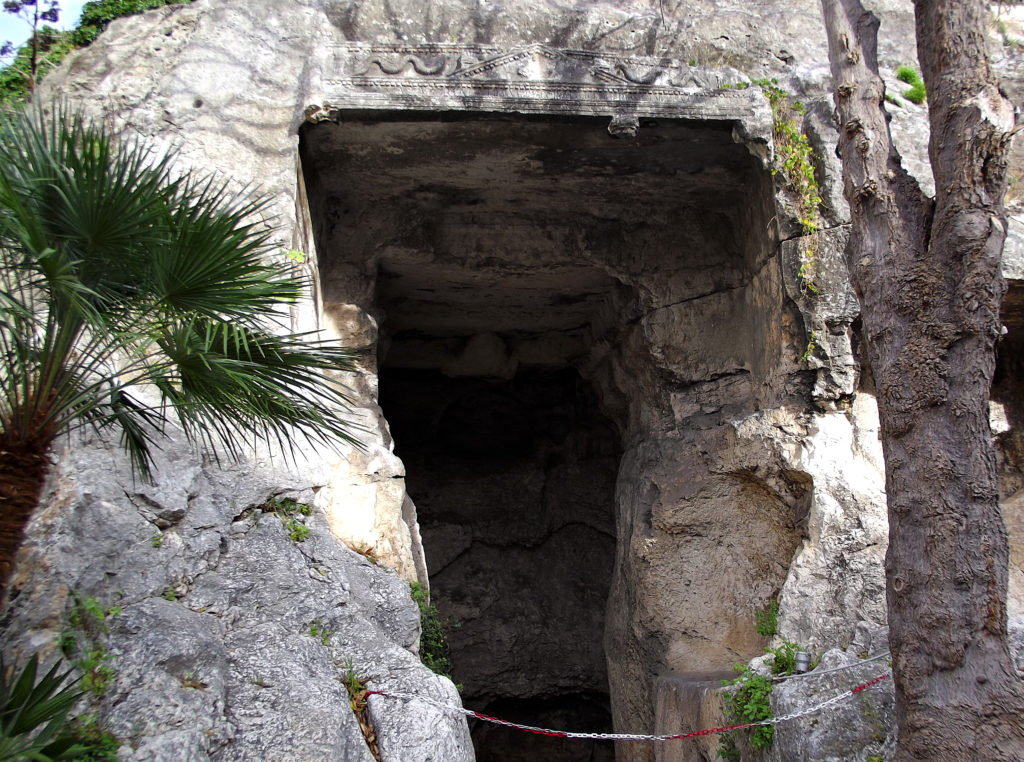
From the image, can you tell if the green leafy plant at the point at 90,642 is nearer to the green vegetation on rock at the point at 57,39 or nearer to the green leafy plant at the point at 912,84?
the green vegetation on rock at the point at 57,39

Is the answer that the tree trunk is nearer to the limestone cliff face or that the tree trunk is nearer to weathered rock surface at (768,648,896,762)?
the limestone cliff face

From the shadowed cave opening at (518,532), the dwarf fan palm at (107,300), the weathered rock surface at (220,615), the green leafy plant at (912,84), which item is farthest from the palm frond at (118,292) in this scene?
the shadowed cave opening at (518,532)

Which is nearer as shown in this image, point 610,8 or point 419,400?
point 610,8

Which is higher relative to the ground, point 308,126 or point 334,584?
point 308,126

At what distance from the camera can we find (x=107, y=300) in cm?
420

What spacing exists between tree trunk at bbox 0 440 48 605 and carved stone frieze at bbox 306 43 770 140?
3387mm

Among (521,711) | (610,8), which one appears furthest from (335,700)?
(521,711)

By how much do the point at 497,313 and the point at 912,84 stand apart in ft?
13.2

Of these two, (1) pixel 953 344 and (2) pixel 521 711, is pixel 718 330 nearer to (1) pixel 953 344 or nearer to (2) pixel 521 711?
(1) pixel 953 344

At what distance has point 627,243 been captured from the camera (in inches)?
305

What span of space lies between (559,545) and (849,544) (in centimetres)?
534

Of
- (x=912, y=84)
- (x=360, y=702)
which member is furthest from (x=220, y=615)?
(x=912, y=84)

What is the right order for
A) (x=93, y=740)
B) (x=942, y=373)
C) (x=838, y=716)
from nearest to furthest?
(x=93, y=740) → (x=942, y=373) → (x=838, y=716)

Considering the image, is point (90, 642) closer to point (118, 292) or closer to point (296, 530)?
point (296, 530)
